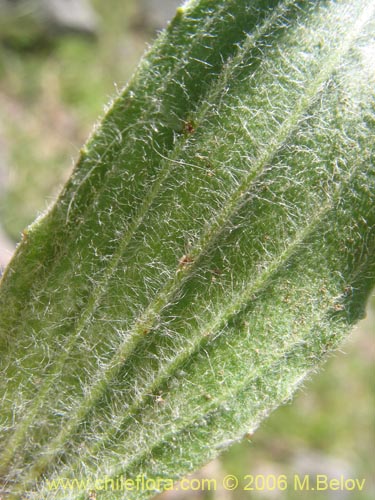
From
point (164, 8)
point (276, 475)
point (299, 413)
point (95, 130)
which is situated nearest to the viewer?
point (95, 130)

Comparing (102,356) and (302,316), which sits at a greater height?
(302,316)

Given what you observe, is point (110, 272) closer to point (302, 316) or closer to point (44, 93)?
point (302, 316)

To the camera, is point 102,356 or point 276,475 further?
point 276,475

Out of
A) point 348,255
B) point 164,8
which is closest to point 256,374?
point 348,255

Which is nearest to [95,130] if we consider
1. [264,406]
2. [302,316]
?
[302,316]

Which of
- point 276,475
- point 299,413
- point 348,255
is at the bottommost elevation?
point 276,475

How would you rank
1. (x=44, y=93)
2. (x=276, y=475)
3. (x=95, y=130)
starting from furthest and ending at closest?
(x=44, y=93), (x=276, y=475), (x=95, y=130)

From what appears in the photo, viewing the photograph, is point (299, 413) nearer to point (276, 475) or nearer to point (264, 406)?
point (276, 475)
